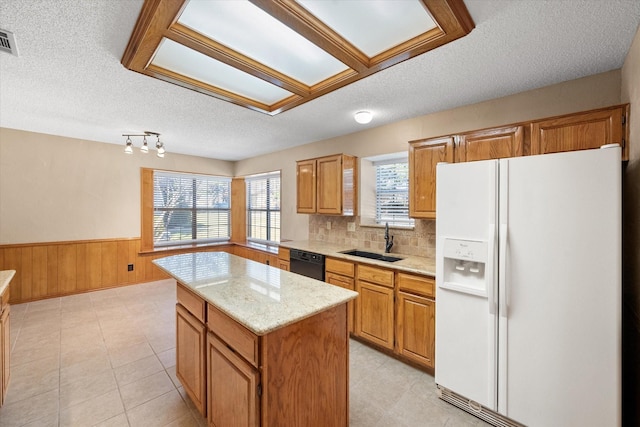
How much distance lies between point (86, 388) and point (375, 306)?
245 centimetres

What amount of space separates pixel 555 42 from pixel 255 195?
16.6 feet

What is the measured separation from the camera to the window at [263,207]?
5145 millimetres

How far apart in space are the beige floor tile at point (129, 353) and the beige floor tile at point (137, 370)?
7 centimetres

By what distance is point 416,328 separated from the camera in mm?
2238

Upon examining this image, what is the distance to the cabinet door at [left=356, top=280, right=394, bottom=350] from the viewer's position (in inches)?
95.4

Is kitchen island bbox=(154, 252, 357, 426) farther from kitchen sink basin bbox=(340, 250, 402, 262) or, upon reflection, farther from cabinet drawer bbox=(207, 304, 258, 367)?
kitchen sink basin bbox=(340, 250, 402, 262)

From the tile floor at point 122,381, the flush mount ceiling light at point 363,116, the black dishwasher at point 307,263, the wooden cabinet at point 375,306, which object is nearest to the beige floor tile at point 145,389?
the tile floor at point 122,381

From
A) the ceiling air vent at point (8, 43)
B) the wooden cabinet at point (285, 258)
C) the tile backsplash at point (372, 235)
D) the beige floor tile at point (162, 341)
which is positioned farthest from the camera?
the wooden cabinet at point (285, 258)

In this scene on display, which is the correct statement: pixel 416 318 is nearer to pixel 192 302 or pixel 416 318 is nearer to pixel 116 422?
pixel 192 302

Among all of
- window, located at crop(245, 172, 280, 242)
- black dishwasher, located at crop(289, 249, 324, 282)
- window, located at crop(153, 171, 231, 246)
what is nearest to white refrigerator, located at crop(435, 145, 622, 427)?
black dishwasher, located at crop(289, 249, 324, 282)

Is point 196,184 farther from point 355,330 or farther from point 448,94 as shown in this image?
point 448,94

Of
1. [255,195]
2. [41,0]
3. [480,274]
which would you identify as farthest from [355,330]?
[255,195]

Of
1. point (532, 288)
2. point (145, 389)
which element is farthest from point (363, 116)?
point (145, 389)

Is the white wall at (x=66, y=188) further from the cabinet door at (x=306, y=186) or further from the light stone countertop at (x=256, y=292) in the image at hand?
the light stone countertop at (x=256, y=292)
